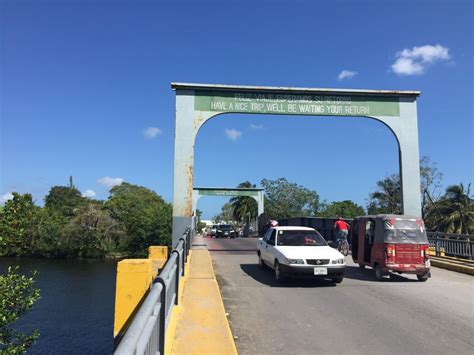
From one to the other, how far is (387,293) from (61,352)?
2271 cm

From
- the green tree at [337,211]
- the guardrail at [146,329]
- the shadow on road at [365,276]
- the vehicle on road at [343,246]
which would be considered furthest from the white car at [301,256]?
the green tree at [337,211]

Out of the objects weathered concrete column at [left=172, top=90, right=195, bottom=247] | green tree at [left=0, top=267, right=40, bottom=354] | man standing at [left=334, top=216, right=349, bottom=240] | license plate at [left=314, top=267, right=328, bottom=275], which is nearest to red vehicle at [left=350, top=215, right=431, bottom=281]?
license plate at [left=314, top=267, right=328, bottom=275]

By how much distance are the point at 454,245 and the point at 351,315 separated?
10555mm

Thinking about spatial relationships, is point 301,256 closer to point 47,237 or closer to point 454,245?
point 454,245

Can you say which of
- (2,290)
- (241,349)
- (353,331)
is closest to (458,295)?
(353,331)

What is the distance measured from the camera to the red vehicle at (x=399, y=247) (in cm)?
1175

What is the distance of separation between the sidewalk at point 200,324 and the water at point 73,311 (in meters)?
18.5

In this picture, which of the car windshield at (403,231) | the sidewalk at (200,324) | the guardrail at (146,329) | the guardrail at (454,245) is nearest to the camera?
the guardrail at (146,329)

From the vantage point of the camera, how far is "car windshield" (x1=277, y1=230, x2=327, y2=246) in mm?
12047

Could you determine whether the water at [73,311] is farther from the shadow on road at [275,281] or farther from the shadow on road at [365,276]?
the shadow on road at [365,276]

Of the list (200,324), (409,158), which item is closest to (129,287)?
(200,324)

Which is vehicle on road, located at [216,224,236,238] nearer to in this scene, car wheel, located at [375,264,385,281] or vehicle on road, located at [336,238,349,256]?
vehicle on road, located at [336,238,349,256]

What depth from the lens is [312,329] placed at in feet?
22.0

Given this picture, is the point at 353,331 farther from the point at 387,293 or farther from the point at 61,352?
the point at 61,352
